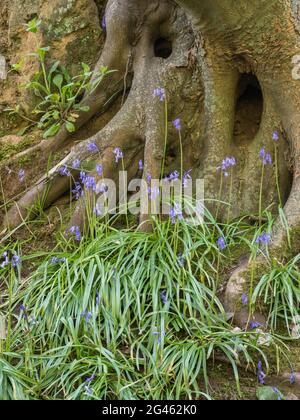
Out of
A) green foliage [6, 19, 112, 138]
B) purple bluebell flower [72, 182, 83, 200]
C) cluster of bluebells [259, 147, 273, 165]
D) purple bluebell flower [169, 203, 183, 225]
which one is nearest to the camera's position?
purple bluebell flower [169, 203, 183, 225]

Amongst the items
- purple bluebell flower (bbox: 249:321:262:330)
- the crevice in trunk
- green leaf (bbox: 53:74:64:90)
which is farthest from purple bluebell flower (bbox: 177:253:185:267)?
green leaf (bbox: 53:74:64:90)

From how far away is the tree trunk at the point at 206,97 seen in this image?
13.0ft

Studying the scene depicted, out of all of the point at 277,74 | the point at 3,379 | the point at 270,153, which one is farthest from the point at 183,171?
the point at 3,379

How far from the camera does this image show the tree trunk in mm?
3961

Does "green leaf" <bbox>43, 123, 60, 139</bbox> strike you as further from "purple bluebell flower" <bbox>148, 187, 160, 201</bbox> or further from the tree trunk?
"purple bluebell flower" <bbox>148, 187, 160, 201</bbox>

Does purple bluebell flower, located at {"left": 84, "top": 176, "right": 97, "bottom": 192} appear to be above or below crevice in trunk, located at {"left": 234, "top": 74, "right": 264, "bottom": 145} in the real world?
below

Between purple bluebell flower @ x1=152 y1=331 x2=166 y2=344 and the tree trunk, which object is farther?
the tree trunk

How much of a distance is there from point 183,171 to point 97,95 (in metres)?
0.98

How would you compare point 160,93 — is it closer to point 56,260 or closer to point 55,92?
point 55,92

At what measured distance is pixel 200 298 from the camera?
3.51 meters

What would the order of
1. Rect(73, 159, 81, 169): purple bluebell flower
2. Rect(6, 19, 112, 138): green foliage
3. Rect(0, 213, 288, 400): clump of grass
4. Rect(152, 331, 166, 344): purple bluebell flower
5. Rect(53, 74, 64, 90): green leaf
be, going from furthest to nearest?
Rect(53, 74, 64, 90): green leaf, Rect(6, 19, 112, 138): green foliage, Rect(73, 159, 81, 169): purple bluebell flower, Rect(152, 331, 166, 344): purple bluebell flower, Rect(0, 213, 288, 400): clump of grass

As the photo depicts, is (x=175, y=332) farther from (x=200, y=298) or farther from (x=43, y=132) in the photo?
(x=43, y=132)

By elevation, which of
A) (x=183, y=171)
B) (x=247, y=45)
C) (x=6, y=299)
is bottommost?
(x=6, y=299)

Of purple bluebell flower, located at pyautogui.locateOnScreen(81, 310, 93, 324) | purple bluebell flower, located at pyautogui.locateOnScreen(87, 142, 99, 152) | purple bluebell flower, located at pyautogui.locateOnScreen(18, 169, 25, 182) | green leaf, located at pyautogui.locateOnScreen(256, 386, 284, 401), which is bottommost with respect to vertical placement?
green leaf, located at pyautogui.locateOnScreen(256, 386, 284, 401)
